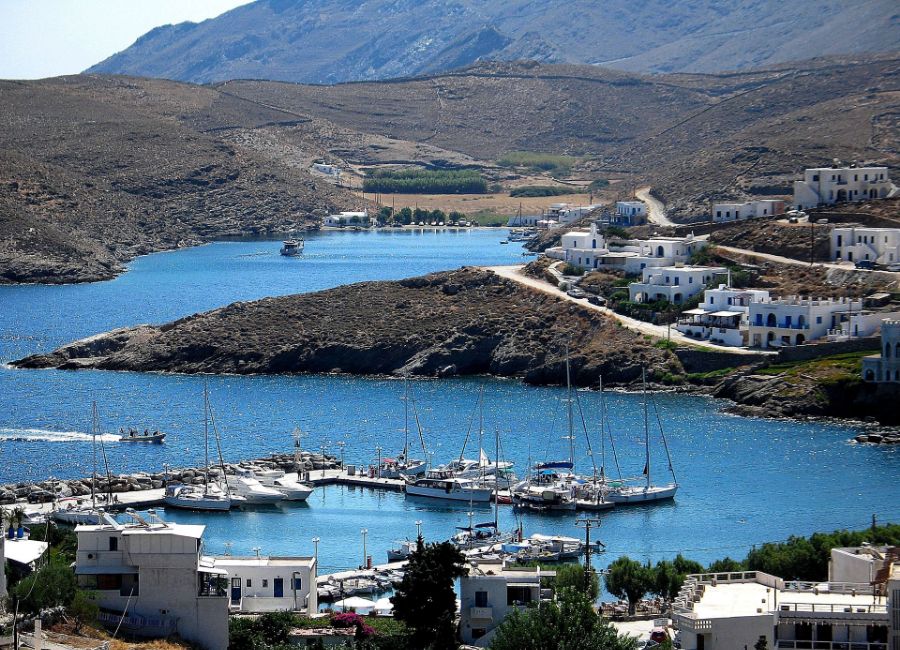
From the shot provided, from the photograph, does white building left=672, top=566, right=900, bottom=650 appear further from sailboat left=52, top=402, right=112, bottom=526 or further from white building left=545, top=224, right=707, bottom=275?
white building left=545, top=224, right=707, bottom=275

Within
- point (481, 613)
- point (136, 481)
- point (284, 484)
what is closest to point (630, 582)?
point (481, 613)

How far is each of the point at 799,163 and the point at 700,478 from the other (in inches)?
3147

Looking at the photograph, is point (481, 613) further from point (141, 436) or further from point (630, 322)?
point (630, 322)

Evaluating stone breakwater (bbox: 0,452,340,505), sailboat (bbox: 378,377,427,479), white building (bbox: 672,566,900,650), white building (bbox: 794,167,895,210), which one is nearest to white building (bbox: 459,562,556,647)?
white building (bbox: 672,566,900,650)

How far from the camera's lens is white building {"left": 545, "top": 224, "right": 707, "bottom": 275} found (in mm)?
92125

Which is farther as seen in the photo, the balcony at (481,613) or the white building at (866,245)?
the white building at (866,245)

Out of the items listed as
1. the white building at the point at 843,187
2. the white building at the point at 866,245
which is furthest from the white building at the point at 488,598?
the white building at the point at 843,187

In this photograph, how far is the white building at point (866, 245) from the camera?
290 feet

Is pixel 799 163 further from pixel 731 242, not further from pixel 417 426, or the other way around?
pixel 417 426

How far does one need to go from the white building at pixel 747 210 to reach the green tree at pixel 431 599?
2622 inches

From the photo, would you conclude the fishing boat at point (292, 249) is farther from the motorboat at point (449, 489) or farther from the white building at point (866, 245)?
the motorboat at point (449, 489)

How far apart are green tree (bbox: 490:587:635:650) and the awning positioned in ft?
23.2

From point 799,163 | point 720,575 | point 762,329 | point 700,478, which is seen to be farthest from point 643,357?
point 799,163

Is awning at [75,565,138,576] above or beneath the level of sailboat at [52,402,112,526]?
above
